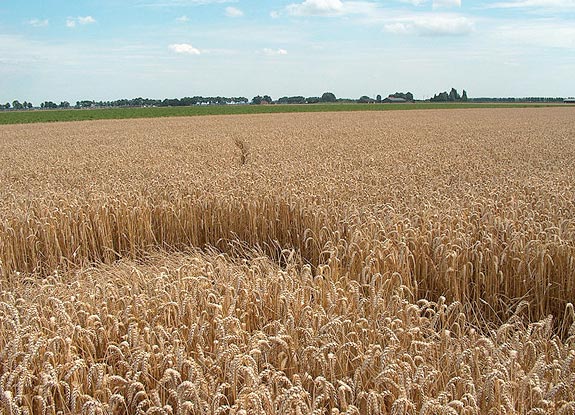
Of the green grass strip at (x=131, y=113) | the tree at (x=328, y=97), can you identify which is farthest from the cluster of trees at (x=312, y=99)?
the green grass strip at (x=131, y=113)

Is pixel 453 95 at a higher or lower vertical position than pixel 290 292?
higher

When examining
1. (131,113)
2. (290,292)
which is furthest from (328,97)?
(290,292)

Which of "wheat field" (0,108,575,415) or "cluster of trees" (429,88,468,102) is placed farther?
"cluster of trees" (429,88,468,102)

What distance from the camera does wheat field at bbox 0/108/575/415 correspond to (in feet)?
8.72

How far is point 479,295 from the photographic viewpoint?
16.1ft

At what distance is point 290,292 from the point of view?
3754mm

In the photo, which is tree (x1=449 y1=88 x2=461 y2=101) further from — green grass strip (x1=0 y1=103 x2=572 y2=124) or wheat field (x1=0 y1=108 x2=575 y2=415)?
wheat field (x1=0 y1=108 x2=575 y2=415)

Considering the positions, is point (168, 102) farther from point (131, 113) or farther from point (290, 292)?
point (290, 292)

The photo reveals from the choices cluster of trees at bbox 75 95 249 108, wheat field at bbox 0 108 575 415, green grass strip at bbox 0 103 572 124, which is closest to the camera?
wheat field at bbox 0 108 575 415

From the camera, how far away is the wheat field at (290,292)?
2.66 m

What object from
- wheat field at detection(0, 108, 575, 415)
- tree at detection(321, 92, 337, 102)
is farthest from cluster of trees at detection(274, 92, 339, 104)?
wheat field at detection(0, 108, 575, 415)

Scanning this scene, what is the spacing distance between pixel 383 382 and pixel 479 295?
254cm

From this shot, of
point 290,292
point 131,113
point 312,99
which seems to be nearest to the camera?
point 290,292

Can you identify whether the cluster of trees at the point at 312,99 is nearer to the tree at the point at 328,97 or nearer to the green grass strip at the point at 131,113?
the tree at the point at 328,97
